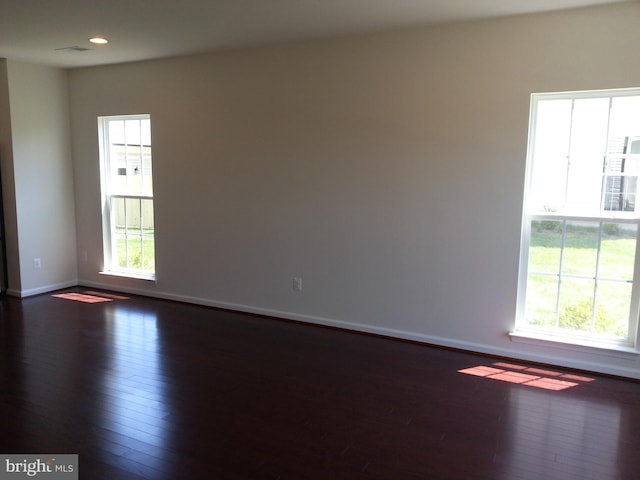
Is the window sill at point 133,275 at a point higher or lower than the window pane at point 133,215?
lower

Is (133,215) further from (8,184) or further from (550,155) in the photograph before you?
(550,155)

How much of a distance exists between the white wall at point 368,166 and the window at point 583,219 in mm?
142

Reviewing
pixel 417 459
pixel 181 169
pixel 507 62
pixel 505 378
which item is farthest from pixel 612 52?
pixel 181 169

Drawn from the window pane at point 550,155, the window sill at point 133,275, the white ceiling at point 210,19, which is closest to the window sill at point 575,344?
the window pane at point 550,155

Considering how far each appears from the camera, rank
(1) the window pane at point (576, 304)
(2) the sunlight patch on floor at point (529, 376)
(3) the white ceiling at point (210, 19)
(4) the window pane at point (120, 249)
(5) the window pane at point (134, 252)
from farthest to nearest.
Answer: (4) the window pane at point (120, 249)
(5) the window pane at point (134, 252)
(1) the window pane at point (576, 304)
(2) the sunlight patch on floor at point (529, 376)
(3) the white ceiling at point (210, 19)

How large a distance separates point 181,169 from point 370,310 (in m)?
2.45

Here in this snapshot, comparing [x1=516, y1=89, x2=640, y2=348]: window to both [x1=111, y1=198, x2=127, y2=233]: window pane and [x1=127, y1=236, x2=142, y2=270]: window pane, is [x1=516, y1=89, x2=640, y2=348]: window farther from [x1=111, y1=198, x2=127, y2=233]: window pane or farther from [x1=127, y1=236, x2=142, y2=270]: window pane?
[x1=111, y1=198, x2=127, y2=233]: window pane

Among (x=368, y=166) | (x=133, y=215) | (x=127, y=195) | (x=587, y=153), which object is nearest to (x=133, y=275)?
(x=133, y=215)

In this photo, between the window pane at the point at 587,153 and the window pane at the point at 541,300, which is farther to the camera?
the window pane at the point at 541,300

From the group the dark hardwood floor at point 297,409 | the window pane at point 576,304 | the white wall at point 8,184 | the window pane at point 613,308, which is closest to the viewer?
the dark hardwood floor at point 297,409

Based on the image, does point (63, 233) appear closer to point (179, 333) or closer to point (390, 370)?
point (179, 333)

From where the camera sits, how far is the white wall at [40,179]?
5211 mm

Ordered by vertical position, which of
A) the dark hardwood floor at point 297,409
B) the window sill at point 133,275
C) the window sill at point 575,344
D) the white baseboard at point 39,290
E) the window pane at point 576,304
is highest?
the window pane at point 576,304

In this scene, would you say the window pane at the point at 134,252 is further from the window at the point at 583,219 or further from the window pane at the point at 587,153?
the window pane at the point at 587,153
